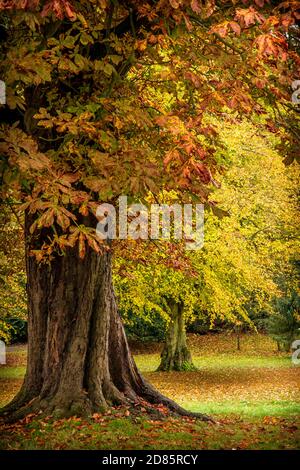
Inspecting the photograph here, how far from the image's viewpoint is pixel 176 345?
82.6 feet

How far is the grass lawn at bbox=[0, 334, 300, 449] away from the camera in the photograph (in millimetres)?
7613

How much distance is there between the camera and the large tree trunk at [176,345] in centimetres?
2484

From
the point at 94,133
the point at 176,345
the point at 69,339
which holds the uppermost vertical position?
the point at 94,133

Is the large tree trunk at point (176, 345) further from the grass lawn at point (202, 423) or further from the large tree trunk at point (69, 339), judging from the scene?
the large tree trunk at point (69, 339)

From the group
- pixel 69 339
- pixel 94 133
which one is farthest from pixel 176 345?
pixel 94 133

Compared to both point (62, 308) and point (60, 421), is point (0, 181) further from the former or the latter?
point (60, 421)

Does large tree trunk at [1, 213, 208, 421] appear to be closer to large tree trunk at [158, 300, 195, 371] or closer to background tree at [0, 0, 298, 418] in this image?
background tree at [0, 0, 298, 418]

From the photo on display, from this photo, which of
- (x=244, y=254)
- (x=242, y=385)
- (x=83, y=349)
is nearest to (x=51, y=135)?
(x=83, y=349)

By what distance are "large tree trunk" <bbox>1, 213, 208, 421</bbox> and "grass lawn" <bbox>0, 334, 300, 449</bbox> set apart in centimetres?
40

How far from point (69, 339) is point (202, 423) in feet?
7.56

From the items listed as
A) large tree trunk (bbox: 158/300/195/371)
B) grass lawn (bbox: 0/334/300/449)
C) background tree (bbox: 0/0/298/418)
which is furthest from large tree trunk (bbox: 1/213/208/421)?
large tree trunk (bbox: 158/300/195/371)

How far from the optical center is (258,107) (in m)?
8.95

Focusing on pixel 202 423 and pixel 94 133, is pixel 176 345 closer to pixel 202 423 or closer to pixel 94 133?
pixel 202 423

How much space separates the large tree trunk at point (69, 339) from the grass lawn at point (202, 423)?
1.31ft
